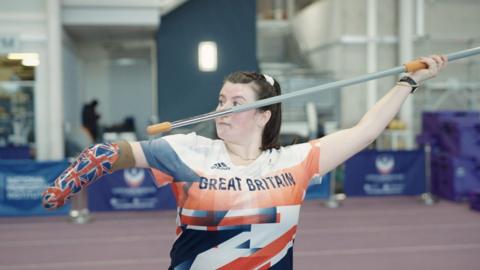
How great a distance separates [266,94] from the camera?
2.05m

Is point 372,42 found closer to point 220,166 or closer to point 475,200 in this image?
point 475,200

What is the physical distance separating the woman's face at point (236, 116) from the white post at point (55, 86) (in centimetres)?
→ 1157

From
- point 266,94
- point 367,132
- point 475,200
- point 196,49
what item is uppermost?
point 196,49

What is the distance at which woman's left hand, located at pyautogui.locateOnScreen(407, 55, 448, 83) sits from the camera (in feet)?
6.95

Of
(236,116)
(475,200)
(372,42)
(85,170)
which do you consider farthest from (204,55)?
(85,170)

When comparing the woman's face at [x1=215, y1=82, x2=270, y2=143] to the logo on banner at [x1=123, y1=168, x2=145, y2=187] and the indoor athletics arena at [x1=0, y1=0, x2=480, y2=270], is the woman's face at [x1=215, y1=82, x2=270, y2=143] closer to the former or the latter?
the indoor athletics arena at [x1=0, y1=0, x2=480, y2=270]

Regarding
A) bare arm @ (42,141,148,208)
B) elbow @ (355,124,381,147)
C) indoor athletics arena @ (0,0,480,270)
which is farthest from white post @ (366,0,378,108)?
bare arm @ (42,141,148,208)

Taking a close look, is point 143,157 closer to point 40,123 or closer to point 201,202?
point 201,202

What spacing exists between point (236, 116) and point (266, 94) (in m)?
0.15

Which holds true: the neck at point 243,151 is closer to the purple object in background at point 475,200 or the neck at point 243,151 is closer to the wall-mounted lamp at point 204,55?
the purple object in background at point 475,200

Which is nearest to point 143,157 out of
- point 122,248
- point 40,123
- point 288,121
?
point 122,248

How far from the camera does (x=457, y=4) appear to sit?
54.0ft

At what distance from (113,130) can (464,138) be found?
11.1m

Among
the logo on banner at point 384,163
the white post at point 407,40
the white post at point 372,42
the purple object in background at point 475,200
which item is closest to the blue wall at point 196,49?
the white post at point 372,42
